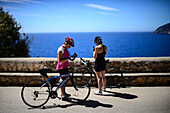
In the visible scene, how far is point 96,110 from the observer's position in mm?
4086

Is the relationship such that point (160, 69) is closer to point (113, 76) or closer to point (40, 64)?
point (113, 76)

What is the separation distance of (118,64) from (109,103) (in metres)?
2.15

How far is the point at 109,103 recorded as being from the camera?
4.52 meters

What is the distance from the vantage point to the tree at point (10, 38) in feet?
46.6

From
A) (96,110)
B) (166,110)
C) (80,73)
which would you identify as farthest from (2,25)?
(166,110)

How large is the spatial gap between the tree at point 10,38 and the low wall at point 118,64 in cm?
881

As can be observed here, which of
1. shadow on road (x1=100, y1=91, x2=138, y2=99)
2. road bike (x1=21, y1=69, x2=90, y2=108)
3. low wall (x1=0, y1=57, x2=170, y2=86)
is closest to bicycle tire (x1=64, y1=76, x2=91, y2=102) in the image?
road bike (x1=21, y1=69, x2=90, y2=108)

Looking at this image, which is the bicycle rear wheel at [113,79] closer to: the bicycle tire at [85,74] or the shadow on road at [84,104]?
the bicycle tire at [85,74]

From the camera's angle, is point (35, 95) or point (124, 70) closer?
point (35, 95)

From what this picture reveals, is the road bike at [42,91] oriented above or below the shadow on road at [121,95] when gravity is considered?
above

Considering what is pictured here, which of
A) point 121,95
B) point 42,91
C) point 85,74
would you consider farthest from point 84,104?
point 85,74

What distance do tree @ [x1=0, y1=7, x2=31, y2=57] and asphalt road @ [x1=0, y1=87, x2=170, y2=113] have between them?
10163 millimetres

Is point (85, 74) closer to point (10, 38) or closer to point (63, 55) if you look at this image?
point (63, 55)

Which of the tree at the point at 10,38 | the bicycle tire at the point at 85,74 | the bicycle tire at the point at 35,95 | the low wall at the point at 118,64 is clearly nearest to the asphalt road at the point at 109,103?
the bicycle tire at the point at 35,95
